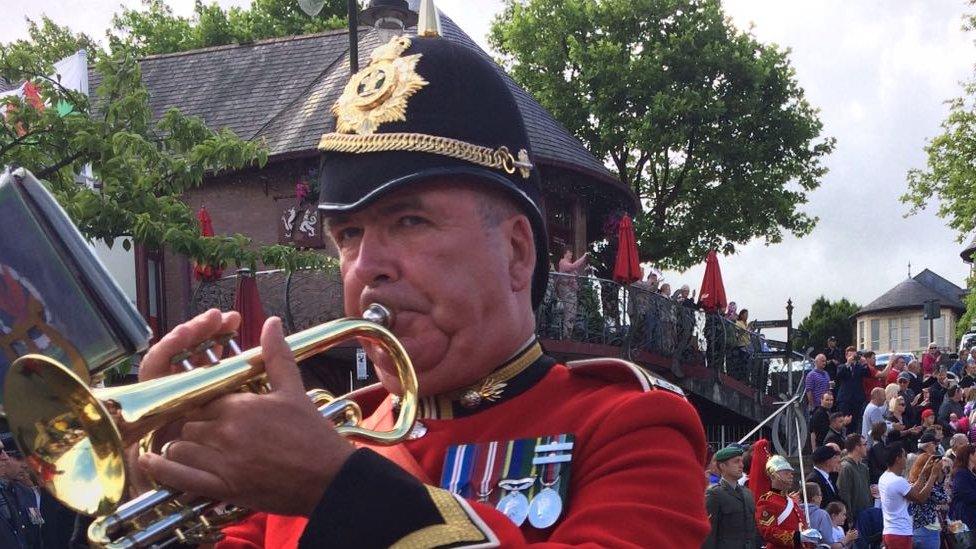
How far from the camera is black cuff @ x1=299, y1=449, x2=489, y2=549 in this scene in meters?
2.30

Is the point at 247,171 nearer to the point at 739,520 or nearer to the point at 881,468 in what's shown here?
the point at 881,468

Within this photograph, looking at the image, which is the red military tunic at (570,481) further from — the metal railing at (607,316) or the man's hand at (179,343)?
the metal railing at (607,316)

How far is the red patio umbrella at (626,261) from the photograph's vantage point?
2248 cm

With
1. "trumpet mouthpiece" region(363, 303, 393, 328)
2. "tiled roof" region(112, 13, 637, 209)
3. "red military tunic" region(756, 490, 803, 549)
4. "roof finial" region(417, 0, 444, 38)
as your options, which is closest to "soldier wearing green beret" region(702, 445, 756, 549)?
"red military tunic" region(756, 490, 803, 549)

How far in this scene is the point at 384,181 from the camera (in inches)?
116

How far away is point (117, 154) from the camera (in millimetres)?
11352

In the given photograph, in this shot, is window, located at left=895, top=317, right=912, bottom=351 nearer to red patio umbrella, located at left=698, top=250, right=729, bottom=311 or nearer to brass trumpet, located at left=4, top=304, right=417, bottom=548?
red patio umbrella, located at left=698, top=250, right=729, bottom=311

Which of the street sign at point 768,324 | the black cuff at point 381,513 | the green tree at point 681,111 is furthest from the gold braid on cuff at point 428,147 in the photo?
the green tree at point 681,111

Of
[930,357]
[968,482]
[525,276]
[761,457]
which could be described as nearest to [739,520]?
[761,457]

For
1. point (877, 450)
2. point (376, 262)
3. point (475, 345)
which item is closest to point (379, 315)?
point (376, 262)

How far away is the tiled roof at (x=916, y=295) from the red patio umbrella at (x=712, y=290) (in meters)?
69.8

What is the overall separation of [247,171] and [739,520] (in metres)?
14.3

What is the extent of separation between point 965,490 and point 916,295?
81581mm

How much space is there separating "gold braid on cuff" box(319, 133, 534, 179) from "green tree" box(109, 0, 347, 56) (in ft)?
106
